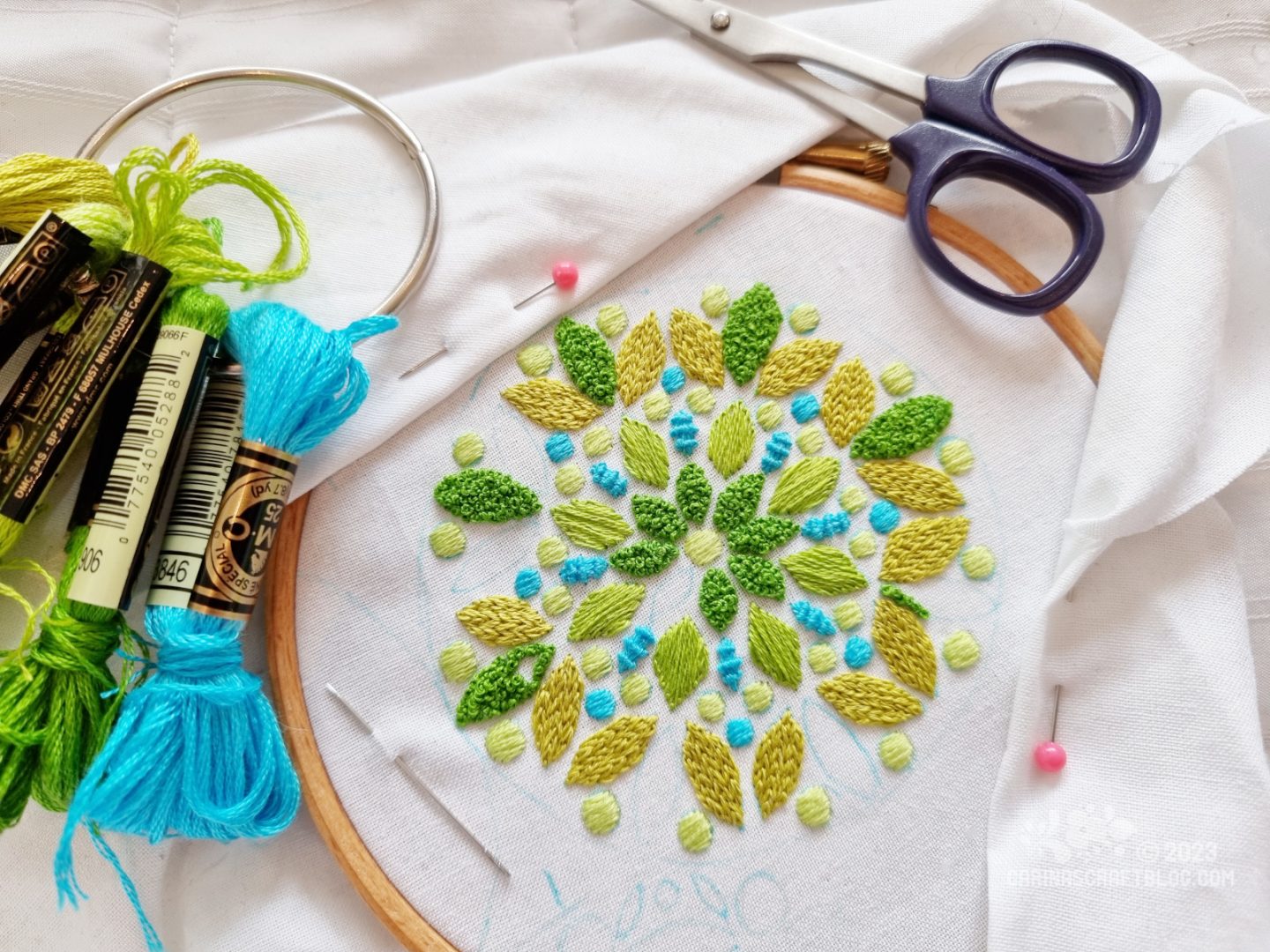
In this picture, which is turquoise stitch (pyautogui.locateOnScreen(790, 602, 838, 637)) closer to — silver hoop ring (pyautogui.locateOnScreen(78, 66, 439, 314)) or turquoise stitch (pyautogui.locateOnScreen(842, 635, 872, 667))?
turquoise stitch (pyautogui.locateOnScreen(842, 635, 872, 667))

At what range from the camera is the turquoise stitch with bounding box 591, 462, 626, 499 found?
2.17ft

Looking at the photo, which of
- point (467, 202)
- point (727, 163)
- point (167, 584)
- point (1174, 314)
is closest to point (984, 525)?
point (1174, 314)

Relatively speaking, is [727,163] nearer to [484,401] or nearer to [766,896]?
[484,401]

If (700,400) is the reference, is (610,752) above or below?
below

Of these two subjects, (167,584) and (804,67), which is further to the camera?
(804,67)

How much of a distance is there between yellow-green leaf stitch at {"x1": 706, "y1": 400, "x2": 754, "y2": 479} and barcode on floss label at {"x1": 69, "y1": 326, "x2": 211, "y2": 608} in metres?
0.34

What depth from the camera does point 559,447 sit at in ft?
2.18

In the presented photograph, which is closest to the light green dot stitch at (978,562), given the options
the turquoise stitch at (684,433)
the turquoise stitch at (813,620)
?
the turquoise stitch at (813,620)

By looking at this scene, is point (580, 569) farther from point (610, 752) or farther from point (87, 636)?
point (87, 636)

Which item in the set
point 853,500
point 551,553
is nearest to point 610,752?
point 551,553

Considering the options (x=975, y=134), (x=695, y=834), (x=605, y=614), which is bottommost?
(x=695, y=834)

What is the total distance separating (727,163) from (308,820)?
559mm

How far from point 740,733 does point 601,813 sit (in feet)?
0.35

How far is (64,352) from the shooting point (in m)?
0.60
